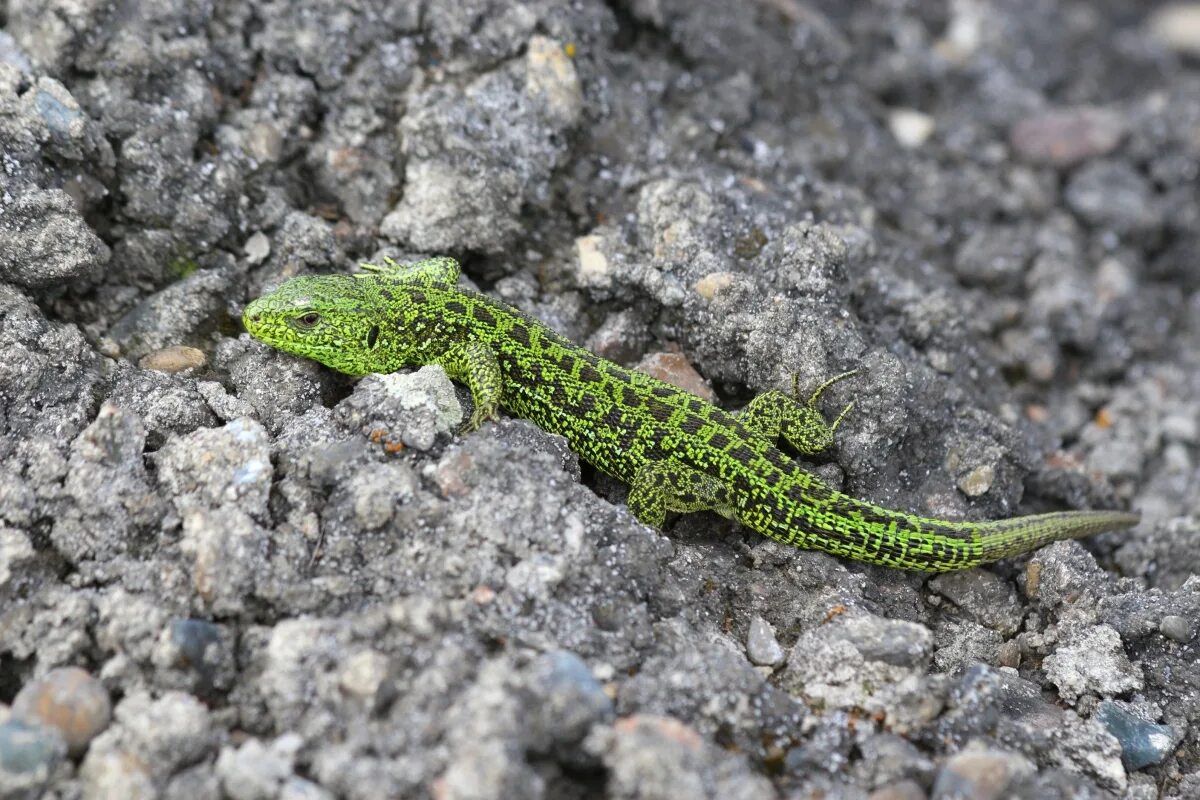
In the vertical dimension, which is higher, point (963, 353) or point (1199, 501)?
point (963, 353)

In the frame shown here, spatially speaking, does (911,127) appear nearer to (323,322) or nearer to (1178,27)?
(1178,27)

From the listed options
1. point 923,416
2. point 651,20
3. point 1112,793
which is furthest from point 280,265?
point 1112,793

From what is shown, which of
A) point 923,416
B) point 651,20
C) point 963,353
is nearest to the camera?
point 923,416

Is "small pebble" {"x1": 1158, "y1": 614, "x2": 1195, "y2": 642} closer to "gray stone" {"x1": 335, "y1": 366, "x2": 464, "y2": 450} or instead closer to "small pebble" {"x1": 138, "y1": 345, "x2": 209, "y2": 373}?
"gray stone" {"x1": 335, "y1": 366, "x2": 464, "y2": 450}

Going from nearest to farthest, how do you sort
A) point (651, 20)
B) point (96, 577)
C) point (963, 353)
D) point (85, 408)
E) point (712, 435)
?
1. point (96, 577)
2. point (85, 408)
3. point (712, 435)
4. point (963, 353)
5. point (651, 20)

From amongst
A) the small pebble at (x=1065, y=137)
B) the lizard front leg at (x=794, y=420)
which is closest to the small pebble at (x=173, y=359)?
the lizard front leg at (x=794, y=420)

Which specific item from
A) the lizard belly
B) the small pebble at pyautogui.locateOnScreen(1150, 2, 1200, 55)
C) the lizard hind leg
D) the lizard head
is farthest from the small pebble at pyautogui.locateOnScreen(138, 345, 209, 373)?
the small pebble at pyautogui.locateOnScreen(1150, 2, 1200, 55)

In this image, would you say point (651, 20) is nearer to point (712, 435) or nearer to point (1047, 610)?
point (712, 435)

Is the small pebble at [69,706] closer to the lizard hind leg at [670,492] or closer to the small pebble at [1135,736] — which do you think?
the lizard hind leg at [670,492]
